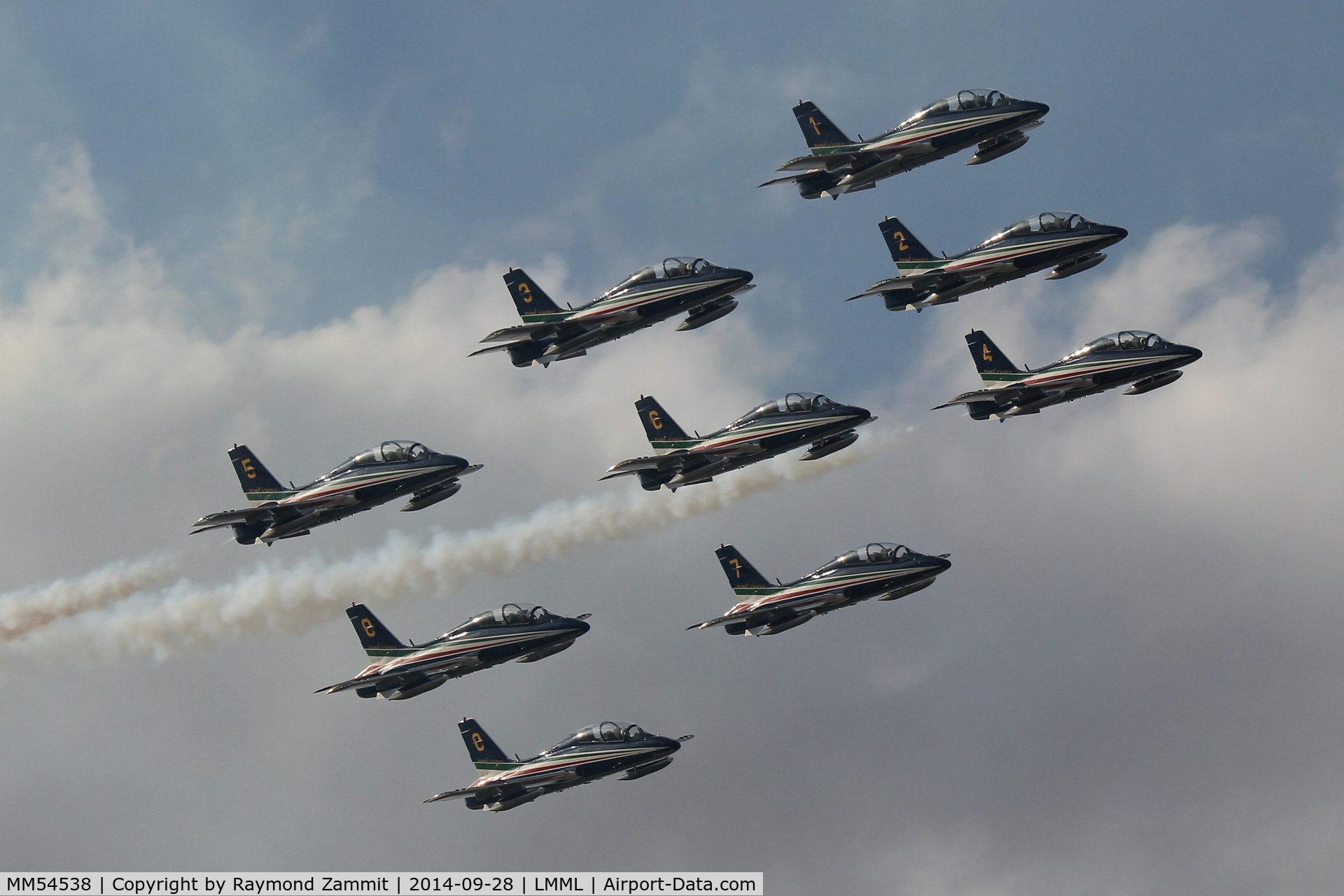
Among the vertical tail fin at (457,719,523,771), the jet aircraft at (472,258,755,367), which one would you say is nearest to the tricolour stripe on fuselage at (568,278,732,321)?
the jet aircraft at (472,258,755,367)

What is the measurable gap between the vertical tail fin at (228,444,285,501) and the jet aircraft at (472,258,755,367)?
14.1m

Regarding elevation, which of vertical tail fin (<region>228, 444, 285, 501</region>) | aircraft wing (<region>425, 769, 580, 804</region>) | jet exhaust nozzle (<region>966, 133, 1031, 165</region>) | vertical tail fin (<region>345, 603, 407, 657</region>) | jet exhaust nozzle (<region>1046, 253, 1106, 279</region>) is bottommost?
aircraft wing (<region>425, 769, 580, 804</region>)

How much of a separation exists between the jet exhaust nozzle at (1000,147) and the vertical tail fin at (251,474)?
4482 cm

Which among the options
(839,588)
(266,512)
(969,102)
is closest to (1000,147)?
(969,102)

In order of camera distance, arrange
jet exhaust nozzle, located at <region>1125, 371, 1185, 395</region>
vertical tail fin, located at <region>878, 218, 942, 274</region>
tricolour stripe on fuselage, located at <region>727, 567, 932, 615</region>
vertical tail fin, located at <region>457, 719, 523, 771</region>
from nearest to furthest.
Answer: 1. tricolour stripe on fuselage, located at <region>727, 567, 932, 615</region>
2. jet exhaust nozzle, located at <region>1125, 371, 1185, 395</region>
3. vertical tail fin, located at <region>878, 218, 942, 274</region>
4. vertical tail fin, located at <region>457, 719, 523, 771</region>

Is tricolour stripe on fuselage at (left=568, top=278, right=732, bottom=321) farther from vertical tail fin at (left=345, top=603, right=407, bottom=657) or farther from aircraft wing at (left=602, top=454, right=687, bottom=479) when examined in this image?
vertical tail fin at (left=345, top=603, right=407, bottom=657)

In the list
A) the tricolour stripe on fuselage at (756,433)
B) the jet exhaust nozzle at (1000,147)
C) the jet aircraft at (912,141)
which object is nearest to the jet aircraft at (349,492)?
the tricolour stripe on fuselage at (756,433)

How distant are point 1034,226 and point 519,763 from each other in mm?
45314

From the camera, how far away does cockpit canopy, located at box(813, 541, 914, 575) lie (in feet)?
302

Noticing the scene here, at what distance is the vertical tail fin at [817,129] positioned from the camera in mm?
97312

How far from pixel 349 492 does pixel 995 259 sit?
39.1 meters

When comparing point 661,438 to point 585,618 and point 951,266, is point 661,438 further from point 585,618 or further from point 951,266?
point 951,266

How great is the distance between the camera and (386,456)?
310 feet

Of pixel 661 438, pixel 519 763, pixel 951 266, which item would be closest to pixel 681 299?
pixel 661 438
